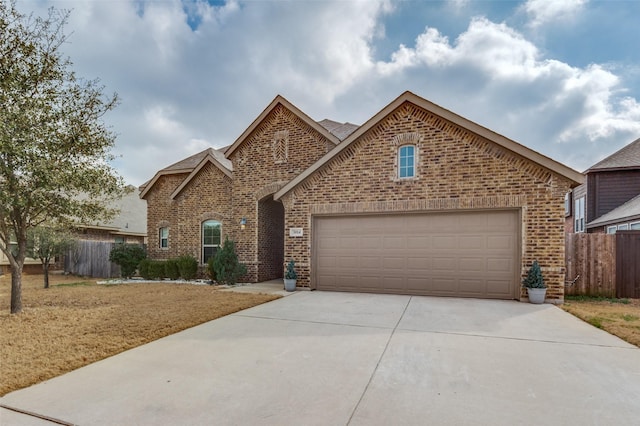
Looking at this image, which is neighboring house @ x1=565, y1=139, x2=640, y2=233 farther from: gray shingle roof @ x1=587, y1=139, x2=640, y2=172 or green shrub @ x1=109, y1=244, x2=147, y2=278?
green shrub @ x1=109, y1=244, x2=147, y2=278

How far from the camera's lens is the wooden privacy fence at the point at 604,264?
9578 mm

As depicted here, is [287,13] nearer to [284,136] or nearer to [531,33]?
[284,136]

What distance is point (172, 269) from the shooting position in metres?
14.2

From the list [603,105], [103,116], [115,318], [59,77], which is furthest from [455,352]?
[603,105]

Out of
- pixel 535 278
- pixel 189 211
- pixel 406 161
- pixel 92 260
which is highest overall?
pixel 406 161

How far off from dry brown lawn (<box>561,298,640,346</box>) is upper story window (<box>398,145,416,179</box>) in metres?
5.07

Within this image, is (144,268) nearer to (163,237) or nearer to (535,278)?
(163,237)

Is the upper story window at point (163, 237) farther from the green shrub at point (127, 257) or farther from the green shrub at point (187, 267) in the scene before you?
the green shrub at point (187, 267)

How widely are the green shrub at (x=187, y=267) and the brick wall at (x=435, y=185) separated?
5339 millimetres

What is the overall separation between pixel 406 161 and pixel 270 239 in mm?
6810

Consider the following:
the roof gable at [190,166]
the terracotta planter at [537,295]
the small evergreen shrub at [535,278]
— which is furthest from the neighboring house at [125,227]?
the terracotta planter at [537,295]

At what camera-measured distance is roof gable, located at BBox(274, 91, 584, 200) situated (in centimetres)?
834

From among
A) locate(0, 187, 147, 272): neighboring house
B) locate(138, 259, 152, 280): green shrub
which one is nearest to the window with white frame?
locate(138, 259, 152, 280): green shrub

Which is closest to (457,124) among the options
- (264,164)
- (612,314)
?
(612,314)
